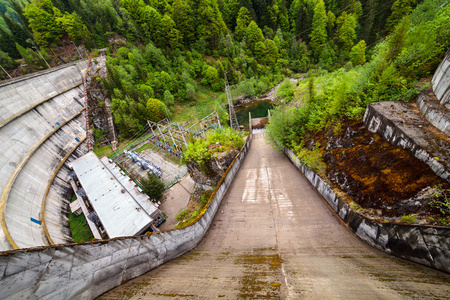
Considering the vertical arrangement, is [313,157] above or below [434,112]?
below

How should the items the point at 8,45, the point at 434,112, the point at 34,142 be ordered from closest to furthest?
the point at 434,112 < the point at 34,142 < the point at 8,45

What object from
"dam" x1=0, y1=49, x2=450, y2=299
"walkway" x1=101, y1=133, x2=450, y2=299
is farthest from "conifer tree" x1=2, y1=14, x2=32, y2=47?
"walkway" x1=101, y1=133, x2=450, y2=299

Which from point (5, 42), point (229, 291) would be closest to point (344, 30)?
point (229, 291)

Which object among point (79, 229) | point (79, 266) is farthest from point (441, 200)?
point (79, 229)

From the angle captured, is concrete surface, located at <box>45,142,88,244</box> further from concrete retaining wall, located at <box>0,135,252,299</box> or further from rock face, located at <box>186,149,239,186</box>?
concrete retaining wall, located at <box>0,135,252,299</box>

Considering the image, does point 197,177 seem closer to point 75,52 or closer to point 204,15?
point 75,52

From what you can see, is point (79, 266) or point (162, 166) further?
point (162, 166)

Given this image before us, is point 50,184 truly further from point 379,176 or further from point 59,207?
point 379,176
